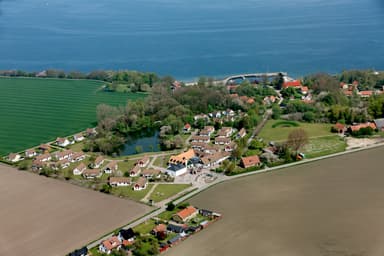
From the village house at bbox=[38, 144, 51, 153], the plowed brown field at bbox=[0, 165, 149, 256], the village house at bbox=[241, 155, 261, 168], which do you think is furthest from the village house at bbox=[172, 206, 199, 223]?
the village house at bbox=[38, 144, 51, 153]

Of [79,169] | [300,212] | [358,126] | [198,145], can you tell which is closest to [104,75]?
[198,145]

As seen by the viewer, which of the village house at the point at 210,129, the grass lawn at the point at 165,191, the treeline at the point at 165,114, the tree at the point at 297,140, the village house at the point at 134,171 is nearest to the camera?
the grass lawn at the point at 165,191

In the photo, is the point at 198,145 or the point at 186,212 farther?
the point at 198,145

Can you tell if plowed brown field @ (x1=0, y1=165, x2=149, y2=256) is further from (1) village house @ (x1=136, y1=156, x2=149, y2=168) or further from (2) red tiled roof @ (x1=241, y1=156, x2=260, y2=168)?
(2) red tiled roof @ (x1=241, y1=156, x2=260, y2=168)

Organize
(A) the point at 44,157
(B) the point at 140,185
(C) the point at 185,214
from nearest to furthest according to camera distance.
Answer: (C) the point at 185,214 < (B) the point at 140,185 < (A) the point at 44,157

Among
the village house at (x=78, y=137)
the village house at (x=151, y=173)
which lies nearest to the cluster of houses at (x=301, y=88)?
the village house at (x=151, y=173)

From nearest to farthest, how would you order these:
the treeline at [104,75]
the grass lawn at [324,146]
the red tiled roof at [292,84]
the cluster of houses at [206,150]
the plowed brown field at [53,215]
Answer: the plowed brown field at [53,215] → the cluster of houses at [206,150] → the grass lawn at [324,146] → the red tiled roof at [292,84] → the treeline at [104,75]

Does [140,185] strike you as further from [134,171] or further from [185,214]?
[185,214]

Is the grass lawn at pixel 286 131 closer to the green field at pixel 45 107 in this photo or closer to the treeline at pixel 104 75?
the green field at pixel 45 107
